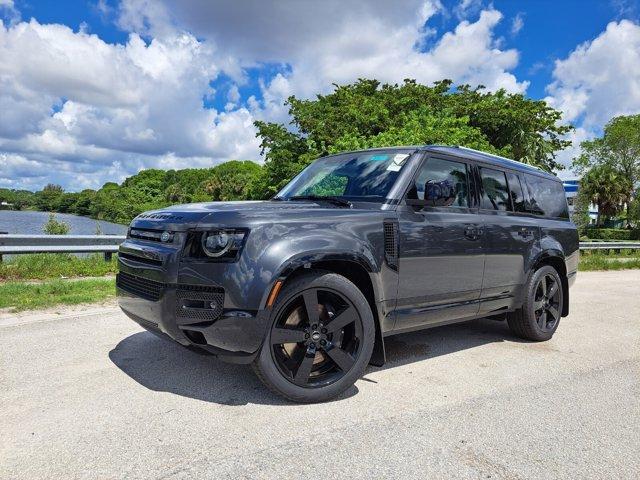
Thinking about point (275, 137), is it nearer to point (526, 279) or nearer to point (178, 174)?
point (526, 279)

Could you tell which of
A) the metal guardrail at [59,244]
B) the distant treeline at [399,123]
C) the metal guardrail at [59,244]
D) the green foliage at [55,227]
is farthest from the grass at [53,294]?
the distant treeline at [399,123]

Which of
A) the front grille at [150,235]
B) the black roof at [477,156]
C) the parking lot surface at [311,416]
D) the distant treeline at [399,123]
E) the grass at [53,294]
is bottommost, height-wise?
the parking lot surface at [311,416]

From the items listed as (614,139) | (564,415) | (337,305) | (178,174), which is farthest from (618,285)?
(178,174)

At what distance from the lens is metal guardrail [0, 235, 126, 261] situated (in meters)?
8.92

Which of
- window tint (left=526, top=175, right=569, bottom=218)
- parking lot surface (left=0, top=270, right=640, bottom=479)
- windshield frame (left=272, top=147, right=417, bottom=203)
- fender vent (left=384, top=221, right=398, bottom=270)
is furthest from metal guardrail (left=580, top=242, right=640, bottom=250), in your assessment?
fender vent (left=384, top=221, right=398, bottom=270)

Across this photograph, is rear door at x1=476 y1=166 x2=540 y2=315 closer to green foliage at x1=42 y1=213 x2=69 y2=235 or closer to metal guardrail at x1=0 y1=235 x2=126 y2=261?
metal guardrail at x1=0 y1=235 x2=126 y2=261

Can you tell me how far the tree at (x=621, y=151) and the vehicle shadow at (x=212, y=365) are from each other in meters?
60.7

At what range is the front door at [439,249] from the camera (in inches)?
Result: 154

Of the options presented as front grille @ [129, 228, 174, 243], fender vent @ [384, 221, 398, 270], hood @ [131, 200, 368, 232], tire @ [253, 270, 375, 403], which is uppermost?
hood @ [131, 200, 368, 232]

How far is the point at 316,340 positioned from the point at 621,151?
224 feet

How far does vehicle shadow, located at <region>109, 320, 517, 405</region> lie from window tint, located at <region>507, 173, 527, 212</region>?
4.79 feet

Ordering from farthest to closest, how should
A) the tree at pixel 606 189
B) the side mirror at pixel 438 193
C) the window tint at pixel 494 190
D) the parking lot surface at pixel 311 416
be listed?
the tree at pixel 606 189, the window tint at pixel 494 190, the side mirror at pixel 438 193, the parking lot surface at pixel 311 416

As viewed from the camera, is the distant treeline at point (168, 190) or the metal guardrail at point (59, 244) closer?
the metal guardrail at point (59, 244)

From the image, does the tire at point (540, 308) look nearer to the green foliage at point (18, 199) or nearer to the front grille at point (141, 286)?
the front grille at point (141, 286)
